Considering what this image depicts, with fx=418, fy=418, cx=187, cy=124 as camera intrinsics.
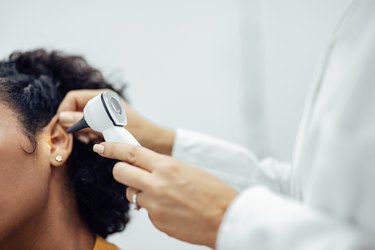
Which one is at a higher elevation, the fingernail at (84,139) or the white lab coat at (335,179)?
the white lab coat at (335,179)

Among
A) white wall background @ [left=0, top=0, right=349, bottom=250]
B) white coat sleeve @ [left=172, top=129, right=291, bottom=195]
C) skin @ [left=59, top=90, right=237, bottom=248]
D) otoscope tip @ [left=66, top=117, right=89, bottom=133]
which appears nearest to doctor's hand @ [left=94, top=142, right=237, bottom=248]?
skin @ [left=59, top=90, right=237, bottom=248]

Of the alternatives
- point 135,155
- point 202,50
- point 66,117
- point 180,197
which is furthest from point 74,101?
point 202,50

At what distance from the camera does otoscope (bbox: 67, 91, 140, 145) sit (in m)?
0.82

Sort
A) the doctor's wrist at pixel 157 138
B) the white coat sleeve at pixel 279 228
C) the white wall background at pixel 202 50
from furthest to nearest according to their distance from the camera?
the white wall background at pixel 202 50 < the doctor's wrist at pixel 157 138 < the white coat sleeve at pixel 279 228

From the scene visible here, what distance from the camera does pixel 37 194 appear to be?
0.93 metres

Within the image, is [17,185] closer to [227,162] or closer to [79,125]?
[79,125]

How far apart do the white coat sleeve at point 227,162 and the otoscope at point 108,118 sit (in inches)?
12.8

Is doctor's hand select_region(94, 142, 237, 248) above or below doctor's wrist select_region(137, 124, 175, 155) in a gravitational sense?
above

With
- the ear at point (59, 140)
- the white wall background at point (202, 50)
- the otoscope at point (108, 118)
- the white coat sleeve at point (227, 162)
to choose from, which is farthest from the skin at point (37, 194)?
the white wall background at point (202, 50)

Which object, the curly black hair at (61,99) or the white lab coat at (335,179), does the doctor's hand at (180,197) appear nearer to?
the white lab coat at (335,179)

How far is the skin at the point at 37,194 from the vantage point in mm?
892

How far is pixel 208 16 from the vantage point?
1.53 metres

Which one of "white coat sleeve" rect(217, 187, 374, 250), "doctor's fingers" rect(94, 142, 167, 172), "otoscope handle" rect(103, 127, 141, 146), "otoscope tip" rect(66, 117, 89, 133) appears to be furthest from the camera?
"otoscope tip" rect(66, 117, 89, 133)

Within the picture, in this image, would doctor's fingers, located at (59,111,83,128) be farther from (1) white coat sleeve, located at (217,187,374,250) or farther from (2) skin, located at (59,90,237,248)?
(1) white coat sleeve, located at (217,187,374,250)
